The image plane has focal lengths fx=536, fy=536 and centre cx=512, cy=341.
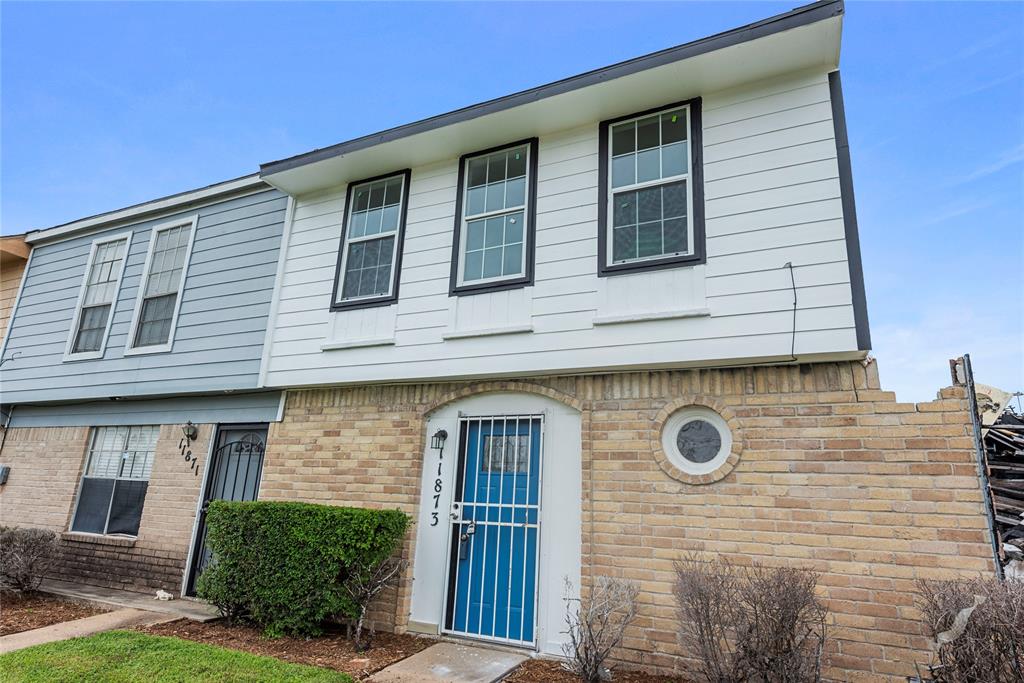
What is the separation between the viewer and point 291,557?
16.7 ft

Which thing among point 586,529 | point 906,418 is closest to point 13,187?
point 586,529

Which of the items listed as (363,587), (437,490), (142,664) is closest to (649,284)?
(437,490)

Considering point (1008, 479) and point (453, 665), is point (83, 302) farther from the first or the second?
point (1008, 479)

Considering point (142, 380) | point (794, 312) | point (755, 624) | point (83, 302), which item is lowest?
point (755, 624)

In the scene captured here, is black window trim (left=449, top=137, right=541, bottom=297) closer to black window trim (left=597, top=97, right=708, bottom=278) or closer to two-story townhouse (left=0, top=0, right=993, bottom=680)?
two-story townhouse (left=0, top=0, right=993, bottom=680)

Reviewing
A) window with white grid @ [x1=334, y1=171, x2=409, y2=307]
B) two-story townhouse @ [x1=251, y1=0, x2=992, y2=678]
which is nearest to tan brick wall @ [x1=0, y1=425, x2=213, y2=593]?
two-story townhouse @ [x1=251, y1=0, x2=992, y2=678]

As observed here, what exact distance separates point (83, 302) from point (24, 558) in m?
4.42

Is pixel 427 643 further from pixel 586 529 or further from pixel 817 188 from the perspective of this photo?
pixel 817 188

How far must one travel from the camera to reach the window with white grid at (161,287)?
316 inches

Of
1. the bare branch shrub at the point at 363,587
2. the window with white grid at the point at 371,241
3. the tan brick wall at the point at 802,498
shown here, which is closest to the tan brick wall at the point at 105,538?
the window with white grid at the point at 371,241

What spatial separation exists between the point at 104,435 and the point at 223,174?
14.9 ft

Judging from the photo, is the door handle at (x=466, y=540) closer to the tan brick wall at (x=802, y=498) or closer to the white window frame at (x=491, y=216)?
the tan brick wall at (x=802, y=498)

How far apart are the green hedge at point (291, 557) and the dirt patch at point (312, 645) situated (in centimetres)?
15

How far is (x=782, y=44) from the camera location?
452 centimetres
